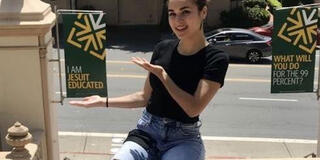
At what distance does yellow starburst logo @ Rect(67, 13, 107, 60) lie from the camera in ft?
29.3

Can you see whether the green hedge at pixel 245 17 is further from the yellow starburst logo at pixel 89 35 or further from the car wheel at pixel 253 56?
the yellow starburst logo at pixel 89 35

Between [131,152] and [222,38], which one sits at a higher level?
[131,152]

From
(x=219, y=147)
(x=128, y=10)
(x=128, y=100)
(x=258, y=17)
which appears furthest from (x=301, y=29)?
(x=128, y=10)

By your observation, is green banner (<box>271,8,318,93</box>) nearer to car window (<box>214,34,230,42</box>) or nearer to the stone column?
the stone column

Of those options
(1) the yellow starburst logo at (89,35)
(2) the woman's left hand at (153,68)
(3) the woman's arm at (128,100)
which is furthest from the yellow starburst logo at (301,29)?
(2) the woman's left hand at (153,68)

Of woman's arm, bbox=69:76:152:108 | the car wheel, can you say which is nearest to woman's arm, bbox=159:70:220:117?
woman's arm, bbox=69:76:152:108

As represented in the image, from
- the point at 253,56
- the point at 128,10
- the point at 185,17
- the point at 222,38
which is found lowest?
the point at 253,56

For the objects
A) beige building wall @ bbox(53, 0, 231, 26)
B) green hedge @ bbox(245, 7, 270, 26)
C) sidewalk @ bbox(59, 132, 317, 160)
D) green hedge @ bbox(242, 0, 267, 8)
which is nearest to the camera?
sidewalk @ bbox(59, 132, 317, 160)

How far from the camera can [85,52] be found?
→ 8977mm

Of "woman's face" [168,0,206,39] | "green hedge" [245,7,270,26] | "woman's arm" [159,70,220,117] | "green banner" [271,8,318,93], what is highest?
"woman's face" [168,0,206,39]

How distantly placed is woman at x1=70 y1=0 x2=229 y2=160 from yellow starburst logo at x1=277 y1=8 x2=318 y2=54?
20.2 feet

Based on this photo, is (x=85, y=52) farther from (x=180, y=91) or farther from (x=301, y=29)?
(x=180, y=91)

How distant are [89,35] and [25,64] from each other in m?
3.32

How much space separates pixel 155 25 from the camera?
3247 centimetres
